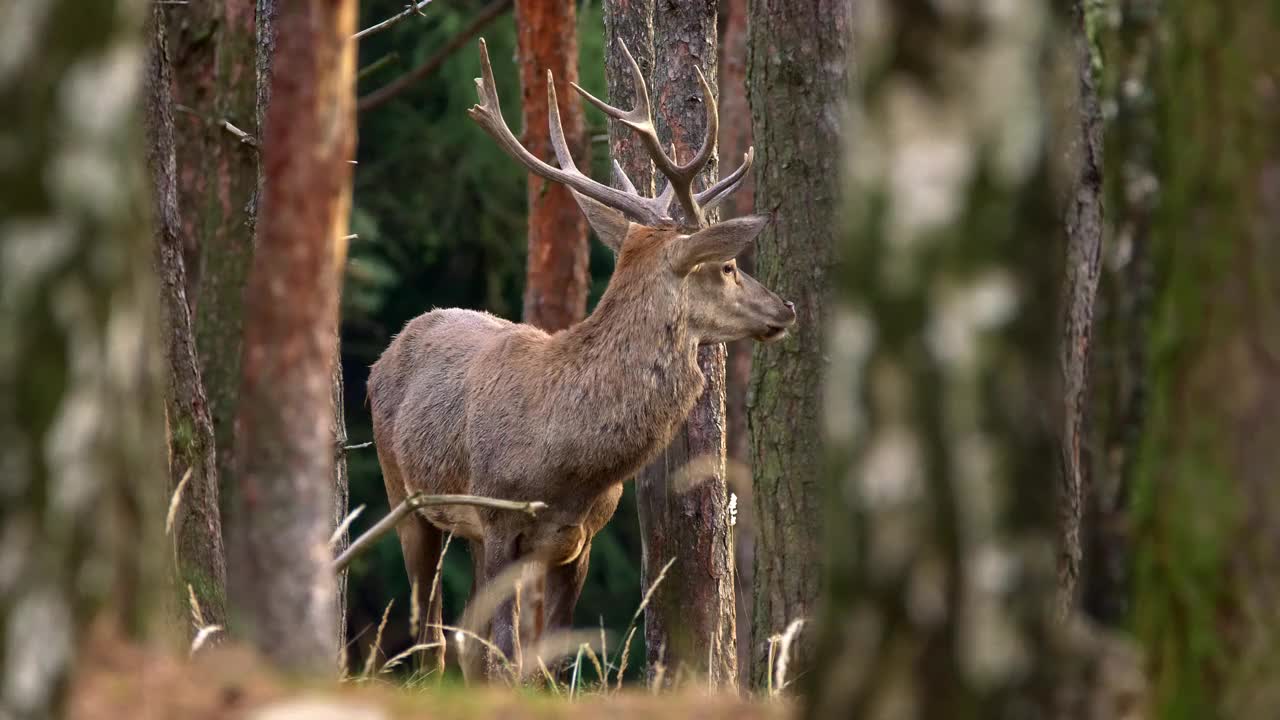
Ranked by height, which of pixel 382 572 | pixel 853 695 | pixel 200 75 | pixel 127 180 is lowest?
pixel 382 572

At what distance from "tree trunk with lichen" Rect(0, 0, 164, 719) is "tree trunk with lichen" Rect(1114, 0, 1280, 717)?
1.92 metres

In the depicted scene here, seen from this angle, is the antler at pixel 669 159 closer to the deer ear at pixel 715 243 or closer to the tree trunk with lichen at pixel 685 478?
the deer ear at pixel 715 243

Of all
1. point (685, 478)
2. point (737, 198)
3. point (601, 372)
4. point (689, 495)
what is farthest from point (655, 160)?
point (737, 198)

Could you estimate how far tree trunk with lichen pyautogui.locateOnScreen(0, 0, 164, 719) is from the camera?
2.50m

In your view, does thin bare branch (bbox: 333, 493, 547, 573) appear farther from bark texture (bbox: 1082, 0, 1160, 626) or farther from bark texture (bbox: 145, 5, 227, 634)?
bark texture (bbox: 145, 5, 227, 634)

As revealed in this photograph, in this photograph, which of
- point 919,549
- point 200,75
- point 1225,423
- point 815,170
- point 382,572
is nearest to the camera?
point 919,549

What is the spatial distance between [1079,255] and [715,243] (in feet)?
8.33

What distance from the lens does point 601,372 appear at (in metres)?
7.81

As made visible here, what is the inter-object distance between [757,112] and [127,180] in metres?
3.96

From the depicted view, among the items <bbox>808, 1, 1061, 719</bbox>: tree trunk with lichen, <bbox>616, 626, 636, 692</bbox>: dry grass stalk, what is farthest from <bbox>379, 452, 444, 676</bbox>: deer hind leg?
<bbox>808, 1, 1061, 719</bbox>: tree trunk with lichen

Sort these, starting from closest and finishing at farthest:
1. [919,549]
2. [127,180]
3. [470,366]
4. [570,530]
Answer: [919,549] < [127,180] < [570,530] < [470,366]

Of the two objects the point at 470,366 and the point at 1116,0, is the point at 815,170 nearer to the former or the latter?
the point at 1116,0

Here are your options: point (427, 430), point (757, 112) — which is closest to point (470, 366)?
point (427, 430)

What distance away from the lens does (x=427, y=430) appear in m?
9.06
